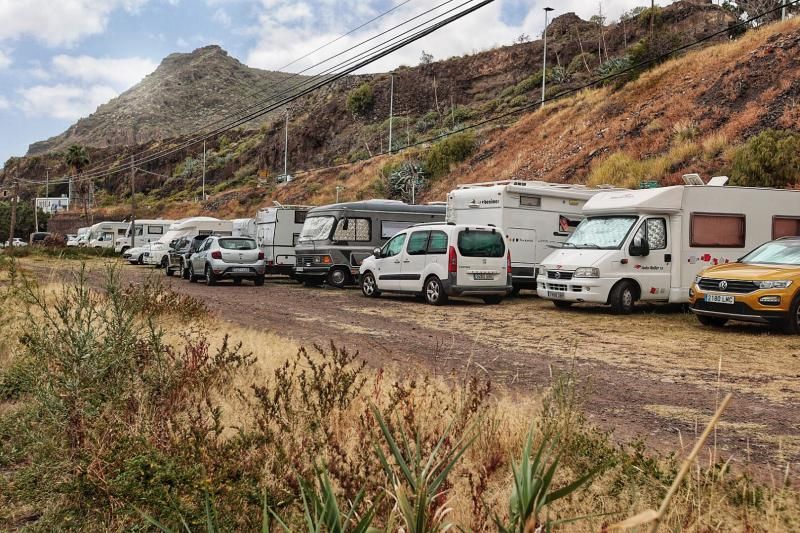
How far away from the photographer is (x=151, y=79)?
168375 millimetres

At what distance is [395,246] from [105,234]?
3637cm

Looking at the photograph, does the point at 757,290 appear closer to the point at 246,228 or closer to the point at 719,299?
the point at 719,299

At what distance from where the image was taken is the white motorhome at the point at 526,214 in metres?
17.2

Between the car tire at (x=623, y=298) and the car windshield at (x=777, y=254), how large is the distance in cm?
237

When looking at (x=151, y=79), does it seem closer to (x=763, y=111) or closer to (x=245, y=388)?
(x=763, y=111)

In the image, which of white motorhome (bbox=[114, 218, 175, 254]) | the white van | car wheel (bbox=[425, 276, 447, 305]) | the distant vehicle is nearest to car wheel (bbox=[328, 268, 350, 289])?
the distant vehicle

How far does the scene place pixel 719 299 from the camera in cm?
1120

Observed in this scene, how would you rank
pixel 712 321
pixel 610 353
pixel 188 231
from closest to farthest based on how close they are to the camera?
pixel 610 353
pixel 712 321
pixel 188 231

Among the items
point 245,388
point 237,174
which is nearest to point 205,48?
point 237,174

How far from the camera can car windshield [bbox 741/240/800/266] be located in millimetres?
11391

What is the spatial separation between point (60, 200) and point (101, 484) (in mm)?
119013

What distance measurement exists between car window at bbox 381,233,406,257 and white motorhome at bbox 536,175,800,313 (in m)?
4.04

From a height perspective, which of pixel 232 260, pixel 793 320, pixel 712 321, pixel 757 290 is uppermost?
pixel 232 260

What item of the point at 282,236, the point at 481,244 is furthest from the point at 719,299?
the point at 282,236
